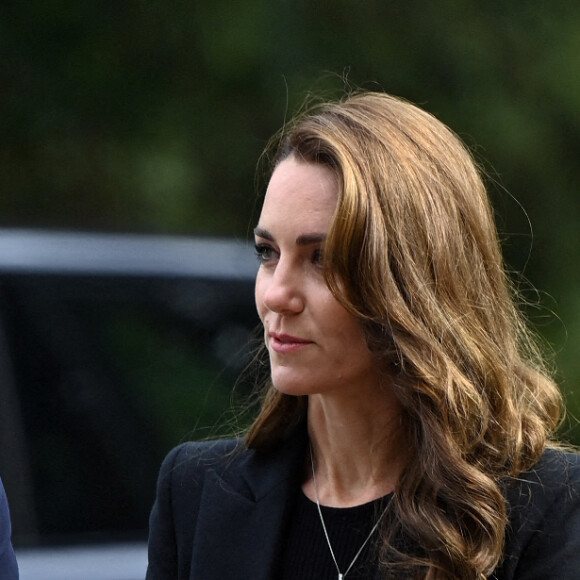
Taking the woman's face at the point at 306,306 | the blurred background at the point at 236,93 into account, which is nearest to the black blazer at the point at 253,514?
the woman's face at the point at 306,306

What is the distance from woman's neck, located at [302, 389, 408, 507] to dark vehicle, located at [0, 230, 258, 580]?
0.94 m

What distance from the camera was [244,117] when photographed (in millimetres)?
4965

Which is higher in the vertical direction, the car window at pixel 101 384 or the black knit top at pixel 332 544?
the black knit top at pixel 332 544

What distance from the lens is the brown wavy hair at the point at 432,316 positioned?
2.48m

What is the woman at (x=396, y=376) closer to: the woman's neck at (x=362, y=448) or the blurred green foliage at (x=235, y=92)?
the woman's neck at (x=362, y=448)

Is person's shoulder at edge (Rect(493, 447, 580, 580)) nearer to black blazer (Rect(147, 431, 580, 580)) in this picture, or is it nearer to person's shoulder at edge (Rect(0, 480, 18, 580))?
black blazer (Rect(147, 431, 580, 580))

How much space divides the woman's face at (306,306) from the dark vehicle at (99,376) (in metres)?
1.10

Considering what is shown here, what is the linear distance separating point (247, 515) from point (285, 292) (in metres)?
Result: 0.46

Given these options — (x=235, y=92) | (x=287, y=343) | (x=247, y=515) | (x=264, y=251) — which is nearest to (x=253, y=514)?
(x=247, y=515)

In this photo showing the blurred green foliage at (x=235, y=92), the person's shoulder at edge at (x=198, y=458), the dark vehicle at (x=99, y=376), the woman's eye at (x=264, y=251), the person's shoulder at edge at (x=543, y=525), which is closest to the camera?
the person's shoulder at edge at (x=543, y=525)

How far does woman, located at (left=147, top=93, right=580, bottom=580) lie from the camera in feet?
8.18

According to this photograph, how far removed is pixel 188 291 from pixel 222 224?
1178mm

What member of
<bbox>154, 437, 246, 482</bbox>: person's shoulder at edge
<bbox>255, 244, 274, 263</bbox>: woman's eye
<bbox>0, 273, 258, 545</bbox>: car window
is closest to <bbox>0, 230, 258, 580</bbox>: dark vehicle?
<bbox>0, 273, 258, 545</bbox>: car window

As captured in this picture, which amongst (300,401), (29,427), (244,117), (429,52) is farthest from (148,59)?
(300,401)
